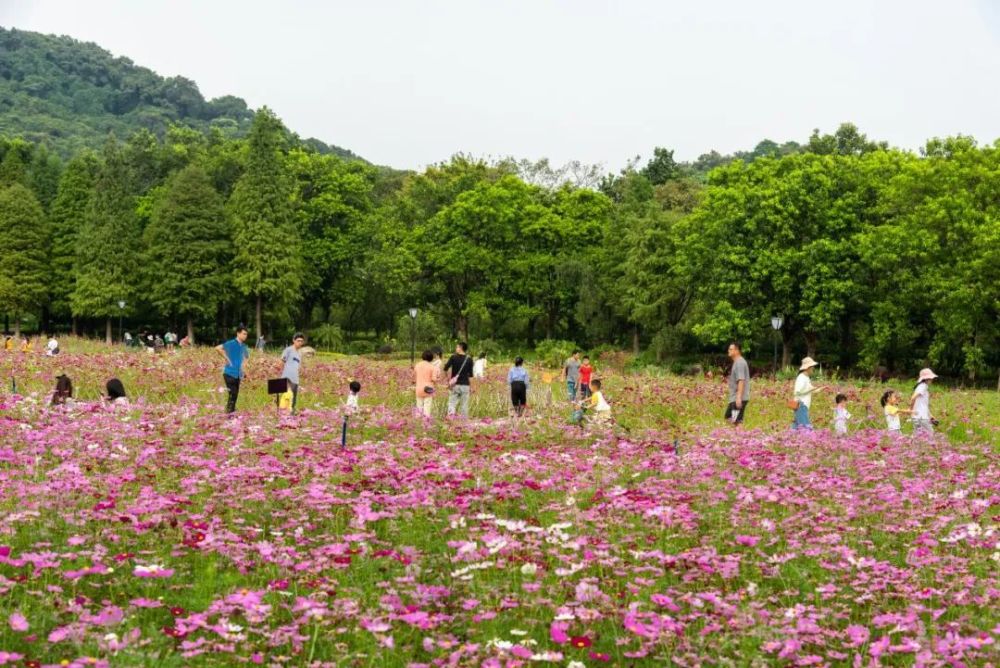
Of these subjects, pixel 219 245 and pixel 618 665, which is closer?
pixel 618 665

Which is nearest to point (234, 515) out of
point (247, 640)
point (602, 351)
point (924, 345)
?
point (247, 640)

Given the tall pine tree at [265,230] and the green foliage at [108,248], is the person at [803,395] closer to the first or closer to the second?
the tall pine tree at [265,230]

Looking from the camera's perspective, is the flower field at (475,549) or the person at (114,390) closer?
the flower field at (475,549)

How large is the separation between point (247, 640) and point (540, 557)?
244cm

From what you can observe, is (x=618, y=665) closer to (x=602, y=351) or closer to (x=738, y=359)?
(x=738, y=359)

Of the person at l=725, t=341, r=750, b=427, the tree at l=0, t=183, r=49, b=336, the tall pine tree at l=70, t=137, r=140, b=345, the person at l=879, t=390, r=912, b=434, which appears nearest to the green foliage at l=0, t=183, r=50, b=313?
the tree at l=0, t=183, r=49, b=336

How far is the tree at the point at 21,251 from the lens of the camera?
57.9 metres

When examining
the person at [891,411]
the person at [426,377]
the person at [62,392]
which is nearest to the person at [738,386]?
the person at [891,411]

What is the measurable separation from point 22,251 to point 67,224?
12.0ft

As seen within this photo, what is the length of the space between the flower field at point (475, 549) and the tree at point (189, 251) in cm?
4386

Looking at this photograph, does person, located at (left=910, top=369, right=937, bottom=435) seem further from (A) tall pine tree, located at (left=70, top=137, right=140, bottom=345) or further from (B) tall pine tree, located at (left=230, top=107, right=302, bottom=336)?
(A) tall pine tree, located at (left=70, top=137, right=140, bottom=345)

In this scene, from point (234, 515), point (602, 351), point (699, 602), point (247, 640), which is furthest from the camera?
point (602, 351)

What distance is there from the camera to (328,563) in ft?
21.7

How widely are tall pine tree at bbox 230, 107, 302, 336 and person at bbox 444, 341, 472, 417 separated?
1519 inches
